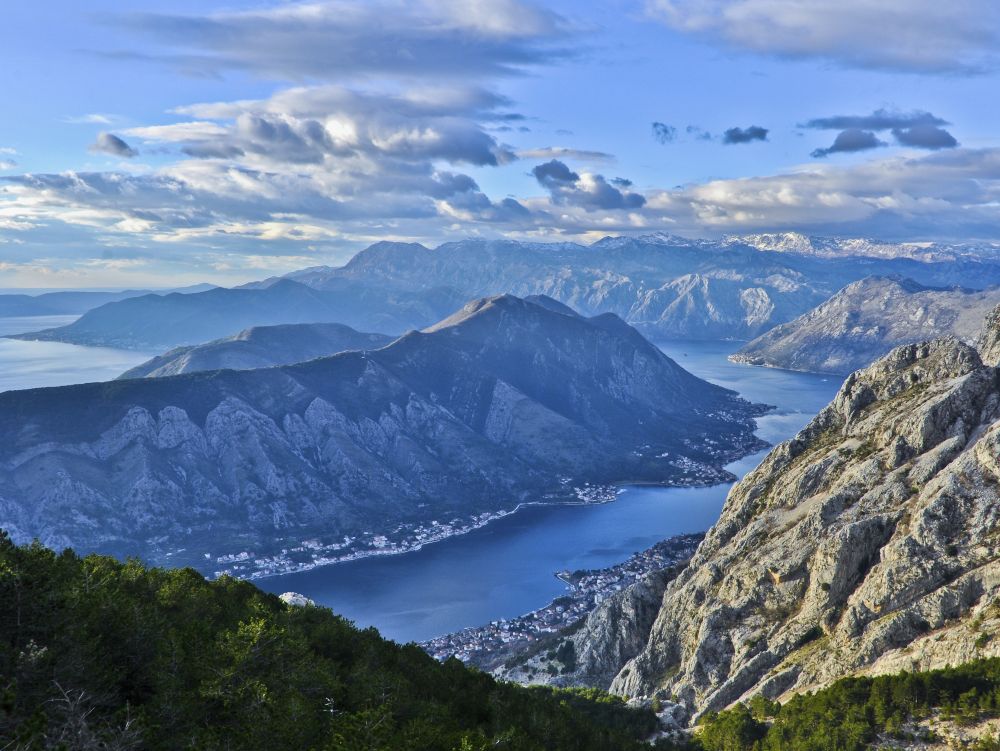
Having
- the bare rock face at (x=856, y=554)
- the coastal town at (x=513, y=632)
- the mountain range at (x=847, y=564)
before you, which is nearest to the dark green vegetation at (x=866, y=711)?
the mountain range at (x=847, y=564)

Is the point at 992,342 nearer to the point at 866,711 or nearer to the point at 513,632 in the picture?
the point at 866,711

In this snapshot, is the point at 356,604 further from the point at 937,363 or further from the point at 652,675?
the point at 937,363

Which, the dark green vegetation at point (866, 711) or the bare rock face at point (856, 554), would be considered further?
the bare rock face at point (856, 554)

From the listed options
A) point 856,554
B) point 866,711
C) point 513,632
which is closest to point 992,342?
point 856,554

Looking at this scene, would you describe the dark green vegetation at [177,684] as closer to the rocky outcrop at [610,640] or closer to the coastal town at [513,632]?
the rocky outcrop at [610,640]

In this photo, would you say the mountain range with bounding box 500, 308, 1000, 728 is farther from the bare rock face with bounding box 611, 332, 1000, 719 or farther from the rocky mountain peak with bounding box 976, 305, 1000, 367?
the rocky mountain peak with bounding box 976, 305, 1000, 367

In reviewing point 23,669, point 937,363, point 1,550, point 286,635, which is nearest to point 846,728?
point 286,635
